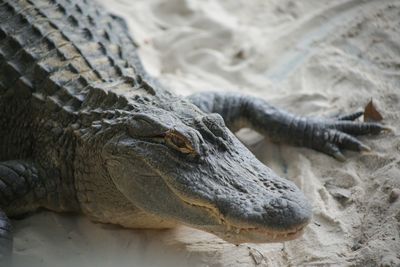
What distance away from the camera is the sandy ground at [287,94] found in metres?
3.27

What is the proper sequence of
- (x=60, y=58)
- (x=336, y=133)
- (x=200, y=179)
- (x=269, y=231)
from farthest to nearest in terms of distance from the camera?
1. (x=336, y=133)
2. (x=60, y=58)
3. (x=200, y=179)
4. (x=269, y=231)

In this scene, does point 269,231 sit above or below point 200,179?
below

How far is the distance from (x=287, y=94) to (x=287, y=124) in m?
0.62

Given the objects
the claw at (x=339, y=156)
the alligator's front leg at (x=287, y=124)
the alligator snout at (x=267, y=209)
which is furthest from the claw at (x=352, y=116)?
the alligator snout at (x=267, y=209)

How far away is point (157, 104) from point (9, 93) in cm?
118

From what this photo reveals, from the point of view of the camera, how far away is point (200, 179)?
9.61ft

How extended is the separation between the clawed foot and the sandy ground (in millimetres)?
85

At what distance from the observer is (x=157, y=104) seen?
3.35m

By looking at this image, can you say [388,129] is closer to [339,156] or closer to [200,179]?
[339,156]

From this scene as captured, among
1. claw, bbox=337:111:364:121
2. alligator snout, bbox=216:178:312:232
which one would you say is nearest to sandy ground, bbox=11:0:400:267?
claw, bbox=337:111:364:121

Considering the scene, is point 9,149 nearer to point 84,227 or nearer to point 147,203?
point 84,227

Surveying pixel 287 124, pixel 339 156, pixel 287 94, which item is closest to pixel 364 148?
pixel 339 156

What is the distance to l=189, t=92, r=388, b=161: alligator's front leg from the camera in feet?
13.5

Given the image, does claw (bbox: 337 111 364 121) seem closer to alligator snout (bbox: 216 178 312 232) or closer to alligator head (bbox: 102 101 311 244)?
alligator head (bbox: 102 101 311 244)
